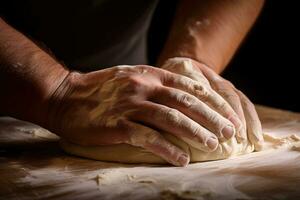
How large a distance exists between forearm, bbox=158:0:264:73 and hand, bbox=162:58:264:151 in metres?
0.25

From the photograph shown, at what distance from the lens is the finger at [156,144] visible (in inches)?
41.5

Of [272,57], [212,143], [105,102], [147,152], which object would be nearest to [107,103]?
[105,102]

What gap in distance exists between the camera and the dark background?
2.48 metres

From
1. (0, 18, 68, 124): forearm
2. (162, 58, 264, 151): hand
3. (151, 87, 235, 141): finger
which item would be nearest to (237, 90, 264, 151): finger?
(162, 58, 264, 151): hand

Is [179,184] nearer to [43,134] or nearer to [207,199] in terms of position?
[207,199]

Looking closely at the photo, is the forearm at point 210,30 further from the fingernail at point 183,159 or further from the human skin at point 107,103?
the fingernail at point 183,159

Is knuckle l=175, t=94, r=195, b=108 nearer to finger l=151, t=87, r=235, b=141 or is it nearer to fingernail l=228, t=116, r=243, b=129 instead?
finger l=151, t=87, r=235, b=141

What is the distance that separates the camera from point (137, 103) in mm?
1107

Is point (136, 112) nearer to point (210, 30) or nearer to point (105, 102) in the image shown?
point (105, 102)

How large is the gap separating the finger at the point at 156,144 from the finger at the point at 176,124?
0.07 ft

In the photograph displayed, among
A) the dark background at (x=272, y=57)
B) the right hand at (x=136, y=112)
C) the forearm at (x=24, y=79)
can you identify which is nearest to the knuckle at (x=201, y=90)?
the right hand at (x=136, y=112)

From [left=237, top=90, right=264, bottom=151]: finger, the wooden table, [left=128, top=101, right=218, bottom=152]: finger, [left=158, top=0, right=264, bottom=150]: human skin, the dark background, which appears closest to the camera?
the wooden table

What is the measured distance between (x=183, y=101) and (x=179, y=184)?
0.22 metres

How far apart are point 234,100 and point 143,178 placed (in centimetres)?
35
